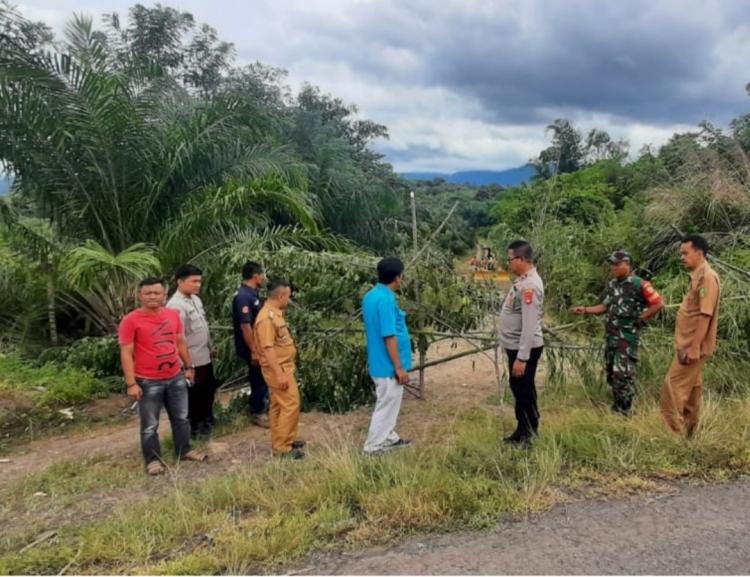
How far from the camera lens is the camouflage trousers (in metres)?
5.11

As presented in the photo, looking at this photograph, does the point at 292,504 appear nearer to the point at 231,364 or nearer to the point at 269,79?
the point at 231,364

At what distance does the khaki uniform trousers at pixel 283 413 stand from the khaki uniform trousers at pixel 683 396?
2773 millimetres

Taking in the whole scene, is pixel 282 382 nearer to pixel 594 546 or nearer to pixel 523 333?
pixel 523 333

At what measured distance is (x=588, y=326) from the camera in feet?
21.4

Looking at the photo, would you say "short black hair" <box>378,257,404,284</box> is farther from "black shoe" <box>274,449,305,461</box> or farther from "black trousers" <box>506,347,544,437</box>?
"black shoe" <box>274,449,305,461</box>

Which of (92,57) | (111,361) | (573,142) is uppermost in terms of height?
(573,142)

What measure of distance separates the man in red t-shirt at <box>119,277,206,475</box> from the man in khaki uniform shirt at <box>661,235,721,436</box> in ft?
12.0

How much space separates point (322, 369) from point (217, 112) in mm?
3833

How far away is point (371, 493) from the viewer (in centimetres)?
354

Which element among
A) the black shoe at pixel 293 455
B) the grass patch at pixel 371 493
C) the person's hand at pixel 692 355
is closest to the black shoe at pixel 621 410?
the grass patch at pixel 371 493

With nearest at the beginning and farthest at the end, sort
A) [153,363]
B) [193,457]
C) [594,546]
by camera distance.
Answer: [594,546], [153,363], [193,457]

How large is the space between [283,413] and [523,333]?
191 centimetres

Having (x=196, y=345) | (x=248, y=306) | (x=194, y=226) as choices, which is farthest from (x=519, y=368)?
(x=194, y=226)

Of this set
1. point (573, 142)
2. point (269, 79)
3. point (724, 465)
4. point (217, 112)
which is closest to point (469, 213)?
point (573, 142)
